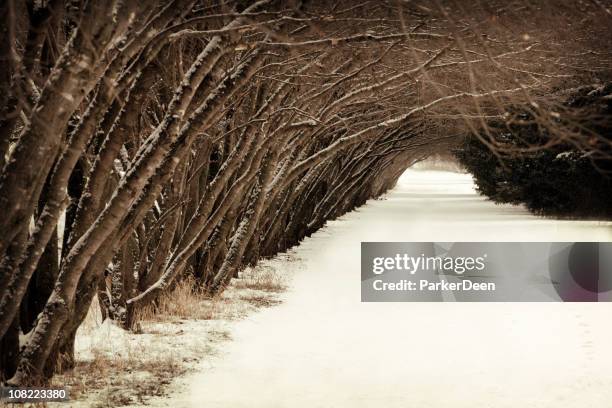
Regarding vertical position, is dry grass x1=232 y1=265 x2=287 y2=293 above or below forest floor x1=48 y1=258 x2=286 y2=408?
above

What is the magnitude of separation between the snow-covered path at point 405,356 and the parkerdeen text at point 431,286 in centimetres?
53

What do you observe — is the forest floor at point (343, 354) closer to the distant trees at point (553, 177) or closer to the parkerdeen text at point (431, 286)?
the parkerdeen text at point (431, 286)

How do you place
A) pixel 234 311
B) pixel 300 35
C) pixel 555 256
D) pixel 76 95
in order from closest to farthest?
pixel 76 95 → pixel 300 35 → pixel 234 311 → pixel 555 256

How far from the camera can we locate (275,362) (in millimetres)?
7688

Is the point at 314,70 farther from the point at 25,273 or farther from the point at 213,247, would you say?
the point at 25,273

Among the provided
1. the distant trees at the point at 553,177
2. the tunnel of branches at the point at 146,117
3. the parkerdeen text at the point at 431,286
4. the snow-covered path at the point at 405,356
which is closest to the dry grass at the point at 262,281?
the snow-covered path at the point at 405,356

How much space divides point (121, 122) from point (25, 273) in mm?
1485

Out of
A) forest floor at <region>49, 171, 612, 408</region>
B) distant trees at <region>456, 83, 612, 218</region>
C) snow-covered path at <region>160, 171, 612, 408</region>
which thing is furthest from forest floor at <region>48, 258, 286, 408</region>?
distant trees at <region>456, 83, 612, 218</region>

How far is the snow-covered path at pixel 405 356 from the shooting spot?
21.0ft

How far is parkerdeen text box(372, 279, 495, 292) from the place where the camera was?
513 inches

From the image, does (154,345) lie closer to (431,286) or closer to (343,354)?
(343,354)

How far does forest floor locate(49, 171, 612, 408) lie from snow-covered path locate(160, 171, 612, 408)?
16mm

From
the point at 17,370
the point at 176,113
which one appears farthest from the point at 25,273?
the point at 176,113

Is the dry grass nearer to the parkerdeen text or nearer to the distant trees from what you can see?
the parkerdeen text
